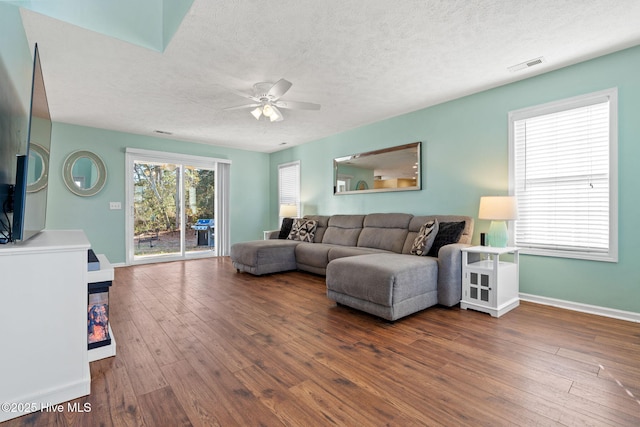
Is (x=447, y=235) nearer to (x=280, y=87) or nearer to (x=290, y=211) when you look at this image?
(x=280, y=87)

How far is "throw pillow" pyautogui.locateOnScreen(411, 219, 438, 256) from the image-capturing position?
10.9 ft

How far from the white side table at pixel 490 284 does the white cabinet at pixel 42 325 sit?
308cm

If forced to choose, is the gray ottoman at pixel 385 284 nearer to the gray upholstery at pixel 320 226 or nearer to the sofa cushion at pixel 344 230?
the sofa cushion at pixel 344 230

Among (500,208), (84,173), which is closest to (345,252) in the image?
(500,208)

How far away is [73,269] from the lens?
5.09 ft

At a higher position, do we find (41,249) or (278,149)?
(278,149)

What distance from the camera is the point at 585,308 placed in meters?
2.84

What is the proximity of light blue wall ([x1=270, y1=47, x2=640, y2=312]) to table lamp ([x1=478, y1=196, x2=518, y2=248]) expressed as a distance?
0.42 metres

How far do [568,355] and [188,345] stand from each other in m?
2.64

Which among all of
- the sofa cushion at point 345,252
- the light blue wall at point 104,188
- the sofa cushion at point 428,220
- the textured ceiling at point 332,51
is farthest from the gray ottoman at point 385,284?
the light blue wall at point 104,188

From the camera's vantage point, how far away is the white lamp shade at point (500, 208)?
9.77 ft

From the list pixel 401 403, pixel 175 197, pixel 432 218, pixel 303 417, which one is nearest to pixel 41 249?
pixel 303 417

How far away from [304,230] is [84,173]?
3.82 m

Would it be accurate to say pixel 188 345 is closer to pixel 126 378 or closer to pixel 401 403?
pixel 126 378
